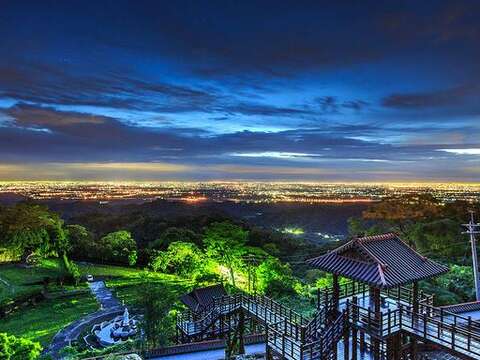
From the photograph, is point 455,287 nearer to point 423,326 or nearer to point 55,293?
point 423,326

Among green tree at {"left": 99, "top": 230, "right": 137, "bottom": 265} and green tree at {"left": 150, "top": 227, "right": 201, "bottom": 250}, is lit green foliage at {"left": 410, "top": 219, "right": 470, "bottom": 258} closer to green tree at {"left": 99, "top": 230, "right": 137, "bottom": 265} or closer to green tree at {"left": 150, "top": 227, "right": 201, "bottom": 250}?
green tree at {"left": 150, "top": 227, "right": 201, "bottom": 250}

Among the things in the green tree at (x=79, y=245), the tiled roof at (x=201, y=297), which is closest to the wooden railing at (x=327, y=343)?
the tiled roof at (x=201, y=297)

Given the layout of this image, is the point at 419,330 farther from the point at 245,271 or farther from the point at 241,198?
the point at 241,198

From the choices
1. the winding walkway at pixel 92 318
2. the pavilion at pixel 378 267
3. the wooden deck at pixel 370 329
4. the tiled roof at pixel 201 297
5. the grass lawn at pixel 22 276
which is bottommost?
the winding walkway at pixel 92 318

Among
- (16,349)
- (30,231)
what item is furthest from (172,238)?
(16,349)

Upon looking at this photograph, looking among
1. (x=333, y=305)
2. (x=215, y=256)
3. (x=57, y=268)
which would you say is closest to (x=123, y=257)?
(x=57, y=268)

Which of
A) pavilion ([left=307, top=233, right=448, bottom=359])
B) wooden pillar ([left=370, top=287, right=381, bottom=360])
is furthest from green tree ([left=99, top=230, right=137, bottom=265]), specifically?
wooden pillar ([left=370, top=287, right=381, bottom=360])

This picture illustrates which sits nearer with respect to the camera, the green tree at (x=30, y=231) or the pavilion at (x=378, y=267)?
the pavilion at (x=378, y=267)

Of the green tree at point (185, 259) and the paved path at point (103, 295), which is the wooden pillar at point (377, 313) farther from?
the paved path at point (103, 295)
